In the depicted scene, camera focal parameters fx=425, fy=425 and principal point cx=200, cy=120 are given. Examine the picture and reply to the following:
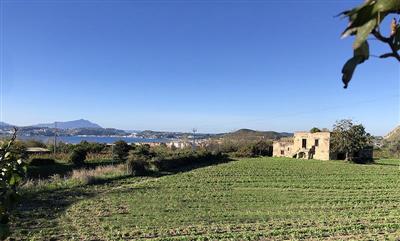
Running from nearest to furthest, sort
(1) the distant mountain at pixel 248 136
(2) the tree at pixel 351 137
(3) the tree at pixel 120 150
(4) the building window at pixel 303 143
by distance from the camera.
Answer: (3) the tree at pixel 120 150, (2) the tree at pixel 351 137, (4) the building window at pixel 303 143, (1) the distant mountain at pixel 248 136

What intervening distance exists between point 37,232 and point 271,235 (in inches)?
226

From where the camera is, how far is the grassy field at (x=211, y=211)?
34.5ft

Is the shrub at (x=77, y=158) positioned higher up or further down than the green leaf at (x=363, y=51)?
further down

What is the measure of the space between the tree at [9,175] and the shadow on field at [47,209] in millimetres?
2779

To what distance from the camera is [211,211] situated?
1410cm

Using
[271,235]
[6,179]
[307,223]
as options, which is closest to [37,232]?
[271,235]

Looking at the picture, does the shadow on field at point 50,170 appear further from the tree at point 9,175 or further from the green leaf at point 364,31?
the green leaf at point 364,31

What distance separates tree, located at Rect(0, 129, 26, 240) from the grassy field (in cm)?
716

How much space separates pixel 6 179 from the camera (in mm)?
2988

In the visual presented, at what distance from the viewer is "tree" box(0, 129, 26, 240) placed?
8.94ft

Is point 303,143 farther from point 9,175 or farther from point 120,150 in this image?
point 9,175

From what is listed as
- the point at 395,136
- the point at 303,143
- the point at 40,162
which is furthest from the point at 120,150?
the point at 395,136

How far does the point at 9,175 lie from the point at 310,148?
4979cm

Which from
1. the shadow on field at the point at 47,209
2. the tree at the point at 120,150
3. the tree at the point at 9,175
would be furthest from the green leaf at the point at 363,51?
the tree at the point at 120,150
